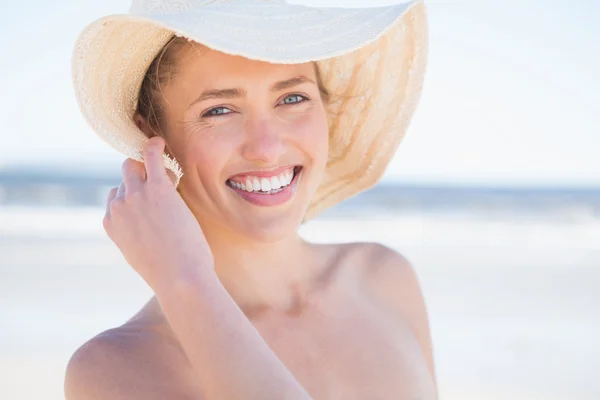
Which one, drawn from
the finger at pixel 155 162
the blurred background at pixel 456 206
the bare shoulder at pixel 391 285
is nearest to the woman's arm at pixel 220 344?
the finger at pixel 155 162

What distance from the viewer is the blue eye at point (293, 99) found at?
2.61m

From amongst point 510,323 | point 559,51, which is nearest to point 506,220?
point 510,323

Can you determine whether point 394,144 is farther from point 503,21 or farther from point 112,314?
point 503,21

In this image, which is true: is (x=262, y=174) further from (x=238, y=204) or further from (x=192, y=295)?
(x=192, y=295)

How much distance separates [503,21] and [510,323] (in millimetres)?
15826

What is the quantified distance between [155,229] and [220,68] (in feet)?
1.84

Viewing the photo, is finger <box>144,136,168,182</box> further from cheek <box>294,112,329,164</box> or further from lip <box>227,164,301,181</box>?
cheek <box>294,112,329,164</box>

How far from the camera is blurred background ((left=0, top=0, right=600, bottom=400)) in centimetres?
588

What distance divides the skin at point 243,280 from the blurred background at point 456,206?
2.35 meters

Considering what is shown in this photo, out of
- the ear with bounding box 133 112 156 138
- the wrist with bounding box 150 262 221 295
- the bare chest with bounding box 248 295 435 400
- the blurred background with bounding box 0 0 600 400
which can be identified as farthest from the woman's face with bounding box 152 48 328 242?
the blurred background with bounding box 0 0 600 400

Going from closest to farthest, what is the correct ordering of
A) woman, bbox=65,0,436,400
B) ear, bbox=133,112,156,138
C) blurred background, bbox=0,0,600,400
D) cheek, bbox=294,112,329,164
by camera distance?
1. woman, bbox=65,0,436,400
2. cheek, bbox=294,112,329,164
3. ear, bbox=133,112,156,138
4. blurred background, bbox=0,0,600,400

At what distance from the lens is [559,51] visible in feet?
68.6

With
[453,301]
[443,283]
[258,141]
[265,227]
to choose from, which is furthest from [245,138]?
[443,283]

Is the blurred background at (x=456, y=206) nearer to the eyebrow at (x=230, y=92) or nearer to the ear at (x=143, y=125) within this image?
the ear at (x=143, y=125)
